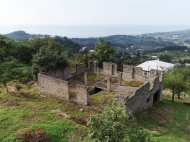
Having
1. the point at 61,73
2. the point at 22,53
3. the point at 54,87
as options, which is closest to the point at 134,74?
the point at 61,73

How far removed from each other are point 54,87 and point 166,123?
40.1 feet

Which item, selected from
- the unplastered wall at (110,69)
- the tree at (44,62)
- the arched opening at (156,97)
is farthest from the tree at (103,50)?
the arched opening at (156,97)

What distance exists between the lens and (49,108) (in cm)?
1638

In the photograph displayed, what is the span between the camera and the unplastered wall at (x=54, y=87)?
17188mm

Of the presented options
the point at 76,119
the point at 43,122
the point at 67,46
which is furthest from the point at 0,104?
the point at 67,46

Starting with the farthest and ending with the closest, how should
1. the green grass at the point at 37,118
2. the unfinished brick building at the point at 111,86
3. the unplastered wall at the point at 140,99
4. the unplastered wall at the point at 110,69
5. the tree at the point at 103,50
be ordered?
the tree at the point at 103,50
the unplastered wall at the point at 110,69
the unfinished brick building at the point at 111,86
the unplastered wall at the point at 140,99
the green grass at the point at 37,118

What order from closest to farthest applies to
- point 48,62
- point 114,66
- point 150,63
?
point 48,62 → point 114,66 → point 150,63

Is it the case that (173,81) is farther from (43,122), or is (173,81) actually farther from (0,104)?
(0,104)

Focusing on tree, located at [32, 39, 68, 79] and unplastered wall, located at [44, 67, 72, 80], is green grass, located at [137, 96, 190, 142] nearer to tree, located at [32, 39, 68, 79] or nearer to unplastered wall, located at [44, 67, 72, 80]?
unplastered wall, located at [44, 67, 72, 80]

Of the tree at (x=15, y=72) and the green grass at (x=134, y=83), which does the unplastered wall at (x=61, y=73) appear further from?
the green grass at (x=134, y=83)

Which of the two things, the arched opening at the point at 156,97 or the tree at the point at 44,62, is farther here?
the arched opening at the point at 156,97

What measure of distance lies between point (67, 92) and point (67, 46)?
88.9 m

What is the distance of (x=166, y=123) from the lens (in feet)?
55.8

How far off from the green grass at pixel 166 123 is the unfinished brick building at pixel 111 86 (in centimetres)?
109
